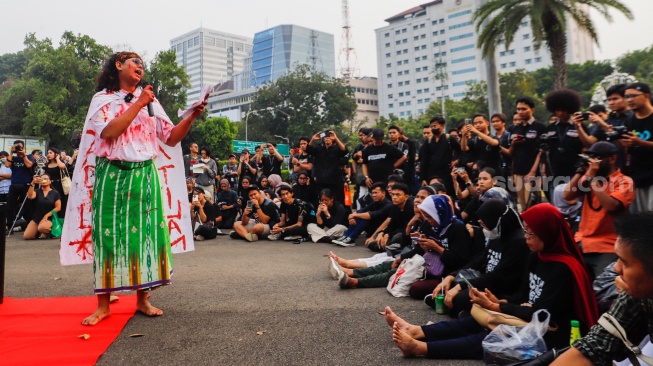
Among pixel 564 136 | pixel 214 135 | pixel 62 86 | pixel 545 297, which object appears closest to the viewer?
pixel 545 297

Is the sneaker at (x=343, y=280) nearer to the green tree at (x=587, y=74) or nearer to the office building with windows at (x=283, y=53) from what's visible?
the green tree at (x=587, y=74)

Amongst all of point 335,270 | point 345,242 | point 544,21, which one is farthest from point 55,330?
point 544,21

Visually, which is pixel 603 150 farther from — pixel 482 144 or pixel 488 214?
pixel 482 144

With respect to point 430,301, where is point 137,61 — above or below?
above

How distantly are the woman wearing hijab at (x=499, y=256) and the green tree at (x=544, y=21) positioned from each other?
→ 1037cm

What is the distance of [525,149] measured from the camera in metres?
6.69

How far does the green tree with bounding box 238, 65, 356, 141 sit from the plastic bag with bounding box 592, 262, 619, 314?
46089mm

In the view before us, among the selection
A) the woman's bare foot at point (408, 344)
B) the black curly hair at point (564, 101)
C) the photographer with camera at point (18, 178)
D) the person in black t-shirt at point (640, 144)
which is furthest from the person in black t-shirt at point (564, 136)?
the photographer with camera at point (18, 178)

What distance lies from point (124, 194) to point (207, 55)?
492 ft

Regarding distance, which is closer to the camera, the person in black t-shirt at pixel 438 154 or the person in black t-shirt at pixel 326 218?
the person in black t-shirt at pixel 438 154

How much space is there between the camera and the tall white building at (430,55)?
9569 cm

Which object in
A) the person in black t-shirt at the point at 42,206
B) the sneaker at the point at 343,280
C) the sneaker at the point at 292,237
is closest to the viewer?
the sneaker at the point at 343,280

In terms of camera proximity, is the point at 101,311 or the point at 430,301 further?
the point at 430,301

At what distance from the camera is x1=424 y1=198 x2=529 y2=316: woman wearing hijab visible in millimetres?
3807
